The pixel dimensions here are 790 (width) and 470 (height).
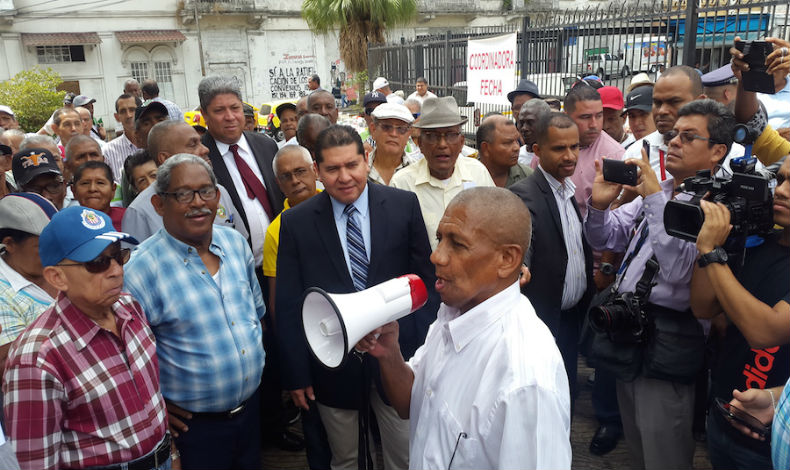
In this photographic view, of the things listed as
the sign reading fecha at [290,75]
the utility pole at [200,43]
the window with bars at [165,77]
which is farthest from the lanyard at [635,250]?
the window with bars at [165,77]

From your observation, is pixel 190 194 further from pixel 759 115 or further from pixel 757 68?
pixel 759 115

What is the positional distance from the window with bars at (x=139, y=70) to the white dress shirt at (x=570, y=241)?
98.2 ft

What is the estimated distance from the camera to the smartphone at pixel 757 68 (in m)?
3.04

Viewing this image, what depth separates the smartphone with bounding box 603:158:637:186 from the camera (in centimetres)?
306

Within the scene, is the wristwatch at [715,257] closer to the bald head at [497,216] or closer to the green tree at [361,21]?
the bald head at [497,216]

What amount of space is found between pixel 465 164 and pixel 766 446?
2.51 m

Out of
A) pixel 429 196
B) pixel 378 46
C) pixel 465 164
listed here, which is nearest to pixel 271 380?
pixel 429 196

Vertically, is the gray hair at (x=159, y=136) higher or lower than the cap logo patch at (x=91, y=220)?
higher

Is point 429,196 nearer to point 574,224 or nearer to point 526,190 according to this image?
point 526,190

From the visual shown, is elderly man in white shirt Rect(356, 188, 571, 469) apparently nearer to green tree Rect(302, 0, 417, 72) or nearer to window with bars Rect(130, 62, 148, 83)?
green tree Rect(302, 0, 417, 72)

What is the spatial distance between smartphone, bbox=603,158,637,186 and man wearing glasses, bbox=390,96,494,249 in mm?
955

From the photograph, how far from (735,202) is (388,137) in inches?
106

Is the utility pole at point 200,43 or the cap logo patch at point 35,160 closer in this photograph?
the cap logo patch at point 35,160

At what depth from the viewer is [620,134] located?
5.80m
